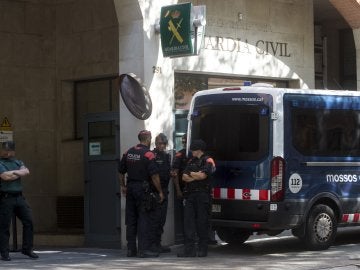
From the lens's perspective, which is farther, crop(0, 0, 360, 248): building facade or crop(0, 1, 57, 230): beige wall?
crop(0, 1, 57, 230): beige wall

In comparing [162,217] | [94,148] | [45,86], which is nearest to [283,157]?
[162,217]

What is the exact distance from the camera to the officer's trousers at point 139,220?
39.2 ft

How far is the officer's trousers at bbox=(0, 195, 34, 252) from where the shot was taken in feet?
38.2

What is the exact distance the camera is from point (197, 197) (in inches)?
467

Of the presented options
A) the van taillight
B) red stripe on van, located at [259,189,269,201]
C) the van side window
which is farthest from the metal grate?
the van side window

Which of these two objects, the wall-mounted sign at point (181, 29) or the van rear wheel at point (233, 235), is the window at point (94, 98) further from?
the van rear wheel at point (233, 235)

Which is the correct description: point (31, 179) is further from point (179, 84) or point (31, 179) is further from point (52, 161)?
point (179, 84)

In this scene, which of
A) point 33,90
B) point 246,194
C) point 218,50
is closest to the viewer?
point 246,194

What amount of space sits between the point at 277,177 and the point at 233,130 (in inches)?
41.6

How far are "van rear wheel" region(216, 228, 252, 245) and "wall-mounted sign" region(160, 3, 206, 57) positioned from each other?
9.94ft

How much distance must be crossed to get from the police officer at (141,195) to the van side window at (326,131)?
2.17 meters

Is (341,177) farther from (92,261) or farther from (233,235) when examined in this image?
(92,261)


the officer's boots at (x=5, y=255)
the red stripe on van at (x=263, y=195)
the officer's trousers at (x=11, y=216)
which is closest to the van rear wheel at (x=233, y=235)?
the red stripe on van at (x=263, y=195)

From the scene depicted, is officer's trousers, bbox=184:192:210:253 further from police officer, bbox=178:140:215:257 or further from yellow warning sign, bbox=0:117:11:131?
yellow warning sign, bbox=0:117:11:131
